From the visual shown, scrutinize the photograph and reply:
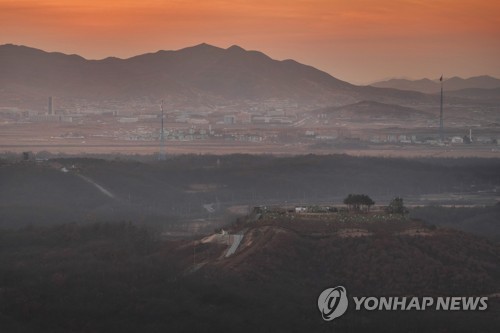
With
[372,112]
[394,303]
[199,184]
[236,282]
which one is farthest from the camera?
[372,112]

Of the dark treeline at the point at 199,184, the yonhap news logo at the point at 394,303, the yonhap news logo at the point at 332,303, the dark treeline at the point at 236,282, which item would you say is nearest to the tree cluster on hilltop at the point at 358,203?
the dark treeline at the point at 236,282

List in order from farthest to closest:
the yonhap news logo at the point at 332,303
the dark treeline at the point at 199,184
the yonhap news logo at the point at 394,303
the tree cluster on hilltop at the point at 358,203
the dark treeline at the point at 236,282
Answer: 1. the dark treeline at the point at 199,184
2. the tree cluster on hilltop at the point at 358,203
3. the yonhap news logo at the point at 394,303
4. the yonhap news logo at the point at 332,303
5. the dark treeline at the point at 236,282

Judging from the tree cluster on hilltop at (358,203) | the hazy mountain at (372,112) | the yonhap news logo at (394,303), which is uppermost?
the hazy mountain at (372,112)

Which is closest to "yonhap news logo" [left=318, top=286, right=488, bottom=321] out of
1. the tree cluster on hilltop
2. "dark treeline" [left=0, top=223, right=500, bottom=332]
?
"dark treeline" [left=0, top=223, right=500, bottom=332]

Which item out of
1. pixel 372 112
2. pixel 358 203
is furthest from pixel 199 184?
pixel 372 112

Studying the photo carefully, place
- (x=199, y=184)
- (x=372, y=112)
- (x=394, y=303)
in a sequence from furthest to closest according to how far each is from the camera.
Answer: (x=372, y=112) < (x=199, y=184) < (x=394, y=303)

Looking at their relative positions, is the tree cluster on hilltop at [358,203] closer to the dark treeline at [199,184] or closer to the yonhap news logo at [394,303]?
the yonhap news logo at [394,303]

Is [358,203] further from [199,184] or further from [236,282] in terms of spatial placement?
[199,184]
